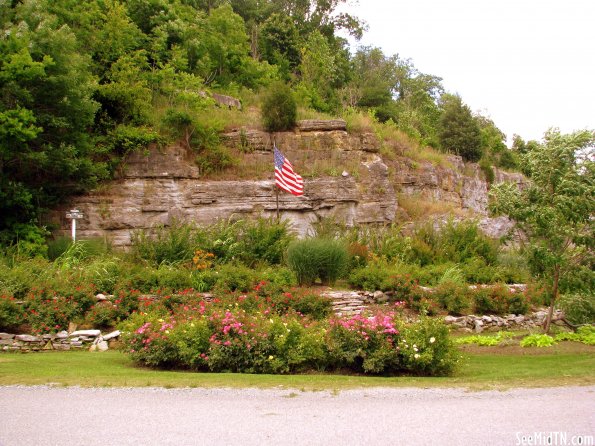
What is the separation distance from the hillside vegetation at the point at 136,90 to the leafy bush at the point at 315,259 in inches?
224

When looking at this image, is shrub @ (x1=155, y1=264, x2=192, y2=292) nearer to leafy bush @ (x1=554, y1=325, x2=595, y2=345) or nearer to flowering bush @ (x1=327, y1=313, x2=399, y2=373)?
flowering bush @ (x1=327, y1=313, x2=399, y2=373)

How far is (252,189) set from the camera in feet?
73.1

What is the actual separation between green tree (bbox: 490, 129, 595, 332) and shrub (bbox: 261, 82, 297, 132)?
14.2m

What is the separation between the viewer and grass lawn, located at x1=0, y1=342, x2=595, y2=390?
8594mm

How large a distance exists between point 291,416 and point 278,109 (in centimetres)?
1998

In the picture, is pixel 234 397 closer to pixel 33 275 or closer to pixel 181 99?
pixel 33 275

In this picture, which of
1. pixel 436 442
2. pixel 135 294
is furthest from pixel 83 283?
pixel 436 442

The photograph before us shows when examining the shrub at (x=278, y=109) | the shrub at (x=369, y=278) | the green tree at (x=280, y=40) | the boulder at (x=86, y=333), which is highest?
the green tree at (x=280, y=40)

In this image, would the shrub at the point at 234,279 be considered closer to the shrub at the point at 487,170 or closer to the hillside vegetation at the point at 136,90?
the hillside vegetation at the point at 136,90

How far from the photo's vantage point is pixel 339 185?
75.3ft

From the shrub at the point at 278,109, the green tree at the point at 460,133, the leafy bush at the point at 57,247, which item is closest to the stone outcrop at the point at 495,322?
the leafy bush at the point at 57,247

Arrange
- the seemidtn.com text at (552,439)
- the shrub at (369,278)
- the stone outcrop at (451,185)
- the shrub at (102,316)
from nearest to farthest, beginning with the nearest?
1. the seemidtn.com text at (552,439)
2. the shrub at (102,316)
3. the shrub at (369,278)
4. the stone outcrop at (451,185)

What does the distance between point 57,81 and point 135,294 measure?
29.7ft

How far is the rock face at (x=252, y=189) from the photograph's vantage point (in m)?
21.4
